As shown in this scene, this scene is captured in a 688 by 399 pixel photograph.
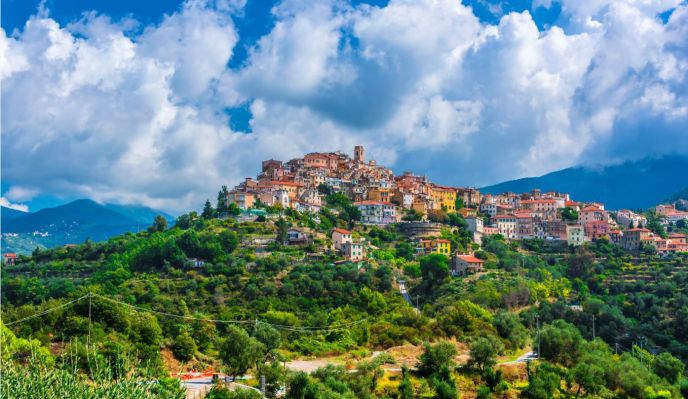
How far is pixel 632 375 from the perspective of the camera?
27094 millimetres

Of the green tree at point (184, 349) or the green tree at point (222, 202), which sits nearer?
the green tree at point (184, 349)

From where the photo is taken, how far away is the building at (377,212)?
70.3 m

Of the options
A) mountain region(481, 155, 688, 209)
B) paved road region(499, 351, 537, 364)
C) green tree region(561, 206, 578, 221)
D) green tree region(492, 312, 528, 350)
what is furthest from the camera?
mountain region(481, 155, 688, 209)

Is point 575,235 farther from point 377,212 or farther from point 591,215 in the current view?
point 377,212

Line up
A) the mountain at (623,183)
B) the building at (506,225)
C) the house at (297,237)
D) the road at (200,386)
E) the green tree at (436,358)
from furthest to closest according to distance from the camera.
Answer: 1. the mountain at (623,183)
2. the building at (506,225)
3. the house at (297,237)
4. the green tree at (436,358)
5. the road at (200,386)

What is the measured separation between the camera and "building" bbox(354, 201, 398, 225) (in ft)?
231

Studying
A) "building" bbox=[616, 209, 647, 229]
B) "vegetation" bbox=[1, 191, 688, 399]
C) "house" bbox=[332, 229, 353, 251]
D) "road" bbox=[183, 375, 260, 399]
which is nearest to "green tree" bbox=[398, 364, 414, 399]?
"vegetation" bbox=[1, 191, 688, 399]

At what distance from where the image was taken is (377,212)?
232 feet

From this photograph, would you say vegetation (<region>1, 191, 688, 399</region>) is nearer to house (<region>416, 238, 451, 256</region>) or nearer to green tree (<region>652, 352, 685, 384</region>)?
green tree (<region>652, 352, 685, 384</region>)

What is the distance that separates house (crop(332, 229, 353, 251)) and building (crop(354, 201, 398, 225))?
10.1m

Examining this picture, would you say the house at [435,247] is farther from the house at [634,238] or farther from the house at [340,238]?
the house at [634,238]

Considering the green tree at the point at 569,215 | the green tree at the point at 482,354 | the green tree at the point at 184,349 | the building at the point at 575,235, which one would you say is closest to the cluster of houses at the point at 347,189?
the green tree at the point at 569,215

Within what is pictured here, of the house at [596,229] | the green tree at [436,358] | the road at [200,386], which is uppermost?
the house at [596,229]

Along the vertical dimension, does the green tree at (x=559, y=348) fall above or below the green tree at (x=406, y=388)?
above
